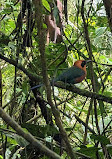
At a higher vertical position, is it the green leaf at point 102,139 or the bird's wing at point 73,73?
the bird's wing at point 73,73

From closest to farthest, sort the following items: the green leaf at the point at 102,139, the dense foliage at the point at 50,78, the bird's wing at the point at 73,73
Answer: the dense foliage at the point at 50,78, the green leaf at the point at 102,139, the bird's wing at the point at 73,73

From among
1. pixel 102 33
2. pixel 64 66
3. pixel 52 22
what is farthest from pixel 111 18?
pixel 64 66

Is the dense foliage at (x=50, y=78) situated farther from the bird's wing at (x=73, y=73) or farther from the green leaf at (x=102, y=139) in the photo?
the bird's wing at (x=73, y=73)

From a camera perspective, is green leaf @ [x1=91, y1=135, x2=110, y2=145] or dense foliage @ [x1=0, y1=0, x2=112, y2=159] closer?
dense foliage @ [x1=0, y1=0, x2=112, y2=159]

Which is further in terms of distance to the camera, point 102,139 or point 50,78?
point 50,78

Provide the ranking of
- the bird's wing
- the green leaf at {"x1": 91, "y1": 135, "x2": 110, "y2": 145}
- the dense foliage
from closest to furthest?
the dense foliage, the green leaf at {"x1": 91, "y1": 135, "x2": 110, "y2": 145}, the bird's wing

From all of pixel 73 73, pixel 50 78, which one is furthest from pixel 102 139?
pixel 73 73

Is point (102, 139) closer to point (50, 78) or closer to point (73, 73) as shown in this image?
point (50, 78)

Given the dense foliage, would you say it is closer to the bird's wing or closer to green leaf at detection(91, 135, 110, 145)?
green leaf at detection(91, 135, 110, 145)

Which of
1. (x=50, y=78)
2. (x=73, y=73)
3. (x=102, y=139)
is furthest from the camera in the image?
(x=73, y=73)

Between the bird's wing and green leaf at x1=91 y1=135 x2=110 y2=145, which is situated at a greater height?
the bird's wing

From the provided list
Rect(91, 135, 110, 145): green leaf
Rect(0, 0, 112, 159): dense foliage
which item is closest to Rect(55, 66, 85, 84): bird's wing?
Rect(0, 0, 112, 159): dense foliage

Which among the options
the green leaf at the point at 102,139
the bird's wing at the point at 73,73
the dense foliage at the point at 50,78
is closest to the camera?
the dense foliage at the point at 50,78

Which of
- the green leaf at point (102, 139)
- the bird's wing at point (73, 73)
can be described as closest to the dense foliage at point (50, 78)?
the green leaf at point (102, 139)
